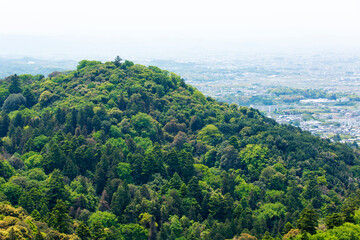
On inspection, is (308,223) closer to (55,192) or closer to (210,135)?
(55,192)

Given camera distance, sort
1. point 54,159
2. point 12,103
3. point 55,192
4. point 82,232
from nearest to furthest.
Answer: point 82,232
point 55,192
point 54,159
point 12,103

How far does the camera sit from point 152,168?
46.5 meters

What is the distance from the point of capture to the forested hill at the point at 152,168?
3612 centimetres

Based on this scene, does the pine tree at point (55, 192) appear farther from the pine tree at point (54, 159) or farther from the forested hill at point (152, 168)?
the pine tree at point (54, 159)

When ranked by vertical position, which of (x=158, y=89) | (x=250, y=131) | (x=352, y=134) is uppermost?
(x=158, y=89)

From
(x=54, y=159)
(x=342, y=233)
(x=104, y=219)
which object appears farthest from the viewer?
(x=54, y=159)

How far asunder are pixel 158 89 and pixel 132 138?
14678 mm

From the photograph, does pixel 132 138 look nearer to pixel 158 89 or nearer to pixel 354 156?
pixel 158 89

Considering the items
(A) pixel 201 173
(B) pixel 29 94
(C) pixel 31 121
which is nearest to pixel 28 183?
(C) pixel 31 121

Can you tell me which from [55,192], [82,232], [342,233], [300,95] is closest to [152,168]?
[55,192]

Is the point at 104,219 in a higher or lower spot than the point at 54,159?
lower

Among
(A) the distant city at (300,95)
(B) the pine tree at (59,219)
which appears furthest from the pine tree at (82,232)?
(A) the distant city at (300,95)

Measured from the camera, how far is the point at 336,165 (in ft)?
167

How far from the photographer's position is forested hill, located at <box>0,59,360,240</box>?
119 feet
